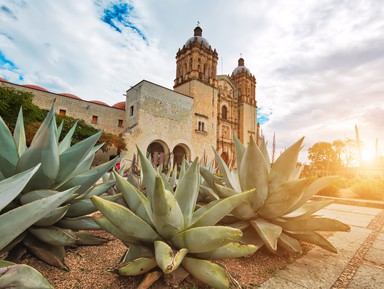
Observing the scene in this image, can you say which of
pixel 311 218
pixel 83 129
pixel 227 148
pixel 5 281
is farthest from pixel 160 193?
pixel 227 148

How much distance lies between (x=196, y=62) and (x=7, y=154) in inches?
916

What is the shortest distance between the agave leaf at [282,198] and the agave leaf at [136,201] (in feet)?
2.66

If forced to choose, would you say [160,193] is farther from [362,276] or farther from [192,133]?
[192,133]

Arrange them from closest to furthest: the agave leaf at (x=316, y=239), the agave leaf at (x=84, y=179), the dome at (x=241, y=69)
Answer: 1. the agave leaf at (x=84, y=179)
2. the agave leaf at (x=316, y=239)
3. the dome at (x=241, y=69)

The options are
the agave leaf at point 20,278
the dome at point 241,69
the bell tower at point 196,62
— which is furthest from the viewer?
the dome at point 241,69

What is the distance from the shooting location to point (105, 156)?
1723cm

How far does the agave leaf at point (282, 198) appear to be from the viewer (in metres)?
1.29

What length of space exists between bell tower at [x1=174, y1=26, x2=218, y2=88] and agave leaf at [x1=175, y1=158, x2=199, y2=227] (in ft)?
72.0

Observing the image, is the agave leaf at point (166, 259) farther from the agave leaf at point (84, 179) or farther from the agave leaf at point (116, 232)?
the agave leaf at point (84, 179)

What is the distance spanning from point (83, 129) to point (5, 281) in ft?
55.8

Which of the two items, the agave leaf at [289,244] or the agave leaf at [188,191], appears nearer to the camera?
the agave leaf at [188,191]

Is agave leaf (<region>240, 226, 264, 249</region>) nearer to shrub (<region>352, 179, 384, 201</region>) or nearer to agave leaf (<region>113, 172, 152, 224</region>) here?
agave leaf (<region>113, 172, 152, 224</region>)

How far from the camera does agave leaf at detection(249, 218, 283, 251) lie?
1.19 metres

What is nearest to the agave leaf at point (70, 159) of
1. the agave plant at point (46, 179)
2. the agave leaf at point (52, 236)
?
the agave plant at point (46, 179)
